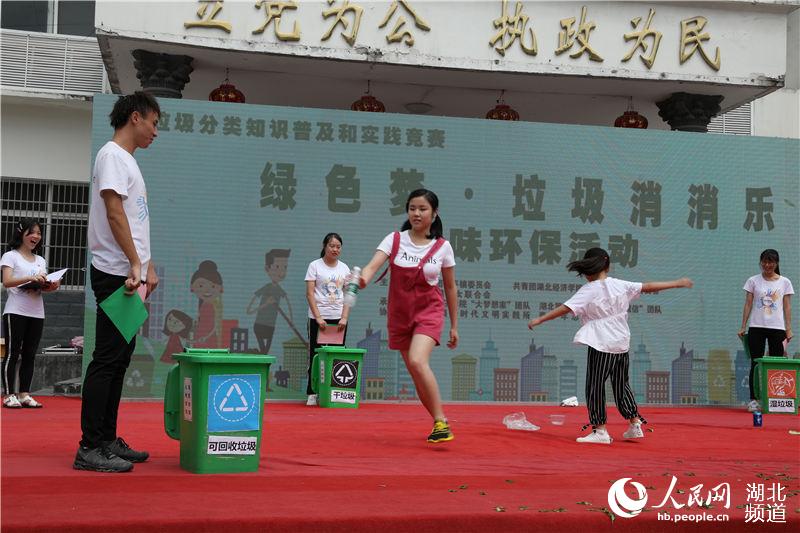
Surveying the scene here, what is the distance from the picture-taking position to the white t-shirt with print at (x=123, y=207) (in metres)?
4.18

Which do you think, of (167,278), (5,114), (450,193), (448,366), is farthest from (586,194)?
(5,114)

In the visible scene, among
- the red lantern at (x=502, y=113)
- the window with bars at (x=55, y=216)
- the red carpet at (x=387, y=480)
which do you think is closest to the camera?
the red carpet at (x=387, y=480)

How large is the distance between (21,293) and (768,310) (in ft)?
22.3

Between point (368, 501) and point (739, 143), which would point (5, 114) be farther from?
point (368, 501)

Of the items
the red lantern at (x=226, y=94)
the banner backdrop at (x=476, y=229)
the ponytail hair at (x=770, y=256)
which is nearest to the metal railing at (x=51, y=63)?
the red lantern at (x=226, y=94)

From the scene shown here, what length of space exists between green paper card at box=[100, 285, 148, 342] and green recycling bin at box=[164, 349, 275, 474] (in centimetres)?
25

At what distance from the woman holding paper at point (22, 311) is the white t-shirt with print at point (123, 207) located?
350 cm

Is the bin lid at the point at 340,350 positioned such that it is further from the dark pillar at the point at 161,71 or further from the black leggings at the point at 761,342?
the black leggings at the point at 761,342

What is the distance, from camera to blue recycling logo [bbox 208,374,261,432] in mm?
4148

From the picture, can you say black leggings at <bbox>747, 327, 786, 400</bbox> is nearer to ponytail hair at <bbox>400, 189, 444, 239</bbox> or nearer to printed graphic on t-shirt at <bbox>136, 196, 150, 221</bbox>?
ponytail hair at <bbox>400, 189, 444, 239</bbox>

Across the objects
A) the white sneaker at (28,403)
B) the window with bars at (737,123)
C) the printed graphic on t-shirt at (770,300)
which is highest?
the window with bars at (737,123)

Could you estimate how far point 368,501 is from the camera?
3521 millimetres

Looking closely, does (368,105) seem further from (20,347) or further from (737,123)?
(737,123)

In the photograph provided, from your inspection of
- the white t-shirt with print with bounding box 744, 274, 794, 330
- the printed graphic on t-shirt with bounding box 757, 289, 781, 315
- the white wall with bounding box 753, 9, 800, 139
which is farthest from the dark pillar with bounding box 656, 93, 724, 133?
the white wall with bounding box 753, 9, 800, 139
